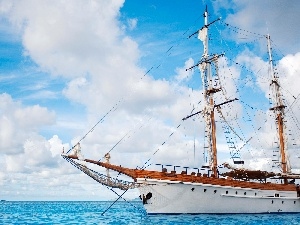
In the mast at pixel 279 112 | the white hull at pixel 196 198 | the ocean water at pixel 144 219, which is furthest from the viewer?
the mast at pixel 279 112

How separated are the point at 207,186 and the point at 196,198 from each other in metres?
1.57

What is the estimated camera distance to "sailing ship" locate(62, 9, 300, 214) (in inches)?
1239

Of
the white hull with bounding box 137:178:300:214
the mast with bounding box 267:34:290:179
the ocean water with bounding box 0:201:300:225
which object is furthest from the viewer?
the mast with bounding box 267:34:290:179

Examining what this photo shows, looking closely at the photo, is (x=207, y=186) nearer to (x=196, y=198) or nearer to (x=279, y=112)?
(x=196, y=198)

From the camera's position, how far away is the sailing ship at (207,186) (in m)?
31.5

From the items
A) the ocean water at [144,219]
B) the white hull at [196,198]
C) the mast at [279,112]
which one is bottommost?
the ocean water at [144,219]

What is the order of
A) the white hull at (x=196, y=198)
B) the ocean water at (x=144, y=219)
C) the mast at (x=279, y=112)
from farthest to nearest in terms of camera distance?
1. the mast at (x=279, y=112)
2. the white hull at (x=196, y=198)
3. the ocean water at (x=144, y=219)

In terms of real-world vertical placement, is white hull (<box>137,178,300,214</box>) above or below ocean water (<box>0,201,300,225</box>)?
above

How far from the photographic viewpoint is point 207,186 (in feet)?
108

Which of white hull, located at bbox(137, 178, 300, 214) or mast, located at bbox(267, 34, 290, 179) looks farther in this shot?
mast, located at bbox(267, 34, 290, 179)

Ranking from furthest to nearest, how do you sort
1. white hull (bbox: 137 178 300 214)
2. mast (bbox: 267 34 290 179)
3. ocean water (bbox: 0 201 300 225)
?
mast (bbox: 267 34 290 179)
white hull (bbox: 137 178 300 214)
ocean water (bbox: 0 201 300 225)

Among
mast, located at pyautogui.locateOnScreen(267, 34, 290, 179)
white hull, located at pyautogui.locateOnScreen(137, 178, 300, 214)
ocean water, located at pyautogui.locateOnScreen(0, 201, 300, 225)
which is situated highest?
mast, located at pyautogui.locateOnScreen(267, 34, 290, 179)

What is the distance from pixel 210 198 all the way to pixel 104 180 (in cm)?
1028

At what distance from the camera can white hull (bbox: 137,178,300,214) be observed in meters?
31.5
